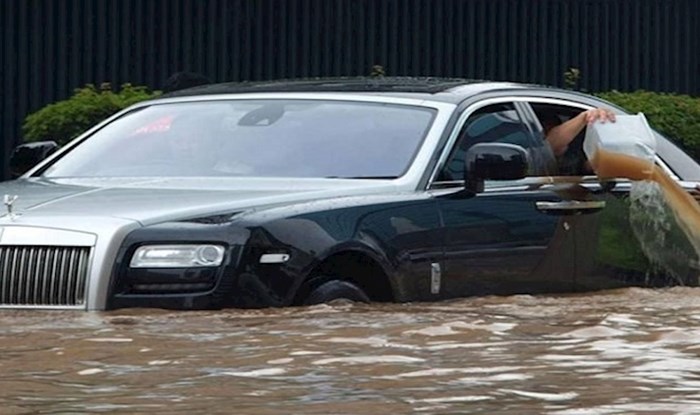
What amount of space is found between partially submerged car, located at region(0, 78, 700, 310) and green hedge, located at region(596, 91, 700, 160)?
652cm

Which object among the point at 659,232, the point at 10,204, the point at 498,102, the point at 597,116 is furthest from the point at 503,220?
the point at 10,204

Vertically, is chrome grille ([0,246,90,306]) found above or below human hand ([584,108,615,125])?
below

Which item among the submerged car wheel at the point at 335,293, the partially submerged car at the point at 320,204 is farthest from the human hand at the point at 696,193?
the submerged car wheel at the point at 335,293

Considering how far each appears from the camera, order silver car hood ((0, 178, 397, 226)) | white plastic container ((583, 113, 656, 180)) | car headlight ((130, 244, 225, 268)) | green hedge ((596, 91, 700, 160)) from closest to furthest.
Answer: car headlight ((130, 244, 225, 268)) → silver car hood ((0, 178, 397, 226)) → white plastic container ((583, 113, 656, 180)) → green hedge ((596, 91, 700, 160))

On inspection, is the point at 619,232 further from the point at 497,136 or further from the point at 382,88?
the point at 382,88

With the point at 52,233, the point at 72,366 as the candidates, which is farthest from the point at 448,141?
the point at 72,366

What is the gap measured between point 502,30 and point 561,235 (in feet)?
35.7

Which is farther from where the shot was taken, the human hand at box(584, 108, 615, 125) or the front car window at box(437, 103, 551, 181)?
the human hand at box(584, 108, 615, 125)

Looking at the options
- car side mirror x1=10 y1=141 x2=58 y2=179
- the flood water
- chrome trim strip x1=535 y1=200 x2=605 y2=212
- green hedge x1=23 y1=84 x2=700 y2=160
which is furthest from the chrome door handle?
green hedge x1=23 y1=84 x2=700 y2=160

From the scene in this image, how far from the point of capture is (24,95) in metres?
17.5

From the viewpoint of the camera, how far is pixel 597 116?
398 inches

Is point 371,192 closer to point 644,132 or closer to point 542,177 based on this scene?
point 542,177

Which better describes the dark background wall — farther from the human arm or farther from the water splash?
the water splash

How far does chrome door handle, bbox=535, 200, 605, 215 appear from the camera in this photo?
31.3 feet
